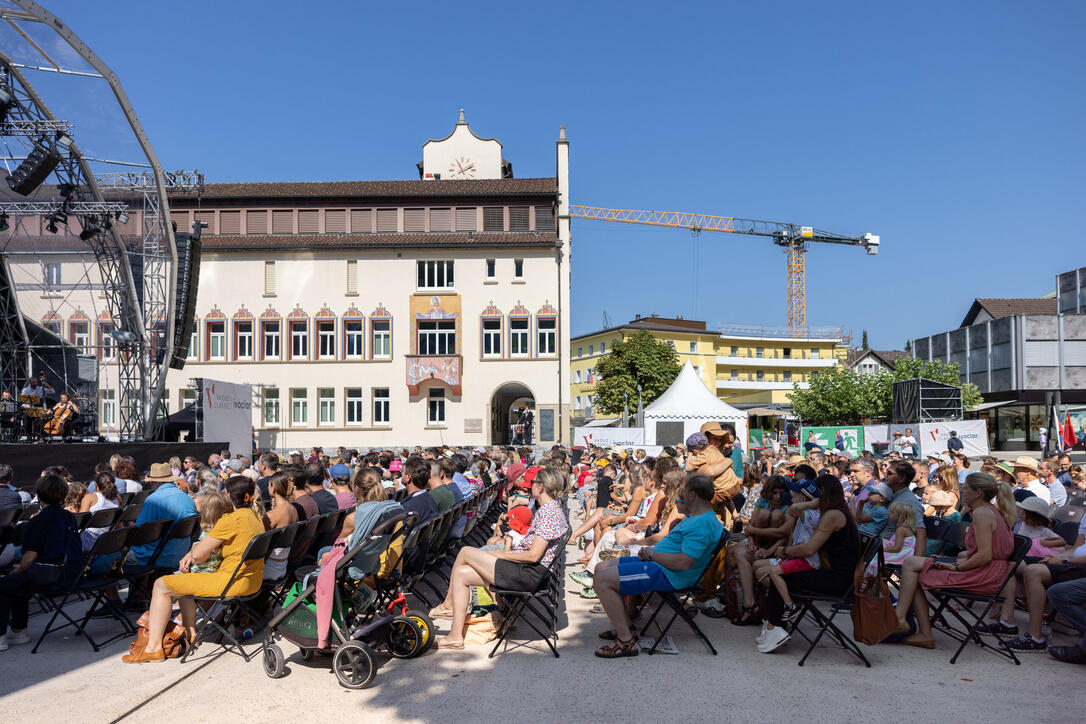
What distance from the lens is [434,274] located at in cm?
4212

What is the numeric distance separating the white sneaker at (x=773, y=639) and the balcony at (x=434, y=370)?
35123mm

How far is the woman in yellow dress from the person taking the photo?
6254 mm

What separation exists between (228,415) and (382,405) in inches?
575

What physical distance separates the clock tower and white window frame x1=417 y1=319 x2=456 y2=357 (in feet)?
36.6

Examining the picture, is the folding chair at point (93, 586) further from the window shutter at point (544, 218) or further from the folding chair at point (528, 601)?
the window shutter at point (544, 218)

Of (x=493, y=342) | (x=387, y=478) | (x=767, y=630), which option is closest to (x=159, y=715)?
(x=767, y=630)

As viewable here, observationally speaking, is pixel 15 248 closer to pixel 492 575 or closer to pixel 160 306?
pixel 160 306

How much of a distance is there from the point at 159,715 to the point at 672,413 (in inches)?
954

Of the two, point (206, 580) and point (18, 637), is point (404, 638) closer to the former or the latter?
point (206, 580)

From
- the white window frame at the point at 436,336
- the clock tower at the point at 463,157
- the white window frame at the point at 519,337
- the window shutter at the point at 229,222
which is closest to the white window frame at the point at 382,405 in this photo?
the white window frame at the point at 436,336

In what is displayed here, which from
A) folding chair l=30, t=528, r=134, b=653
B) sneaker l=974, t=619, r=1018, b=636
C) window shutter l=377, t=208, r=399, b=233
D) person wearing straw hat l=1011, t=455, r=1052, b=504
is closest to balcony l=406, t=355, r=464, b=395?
window shutter l=377, t=208, r=399, b=233

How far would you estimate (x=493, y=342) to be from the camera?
41.6 meters

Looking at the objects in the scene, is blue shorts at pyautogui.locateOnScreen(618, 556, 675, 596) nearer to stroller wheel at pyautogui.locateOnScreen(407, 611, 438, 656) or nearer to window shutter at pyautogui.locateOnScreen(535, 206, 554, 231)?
stroller wheel at pyautogui.locateOnScreen(407, 611, 438, 656)

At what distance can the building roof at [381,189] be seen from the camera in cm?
4234
